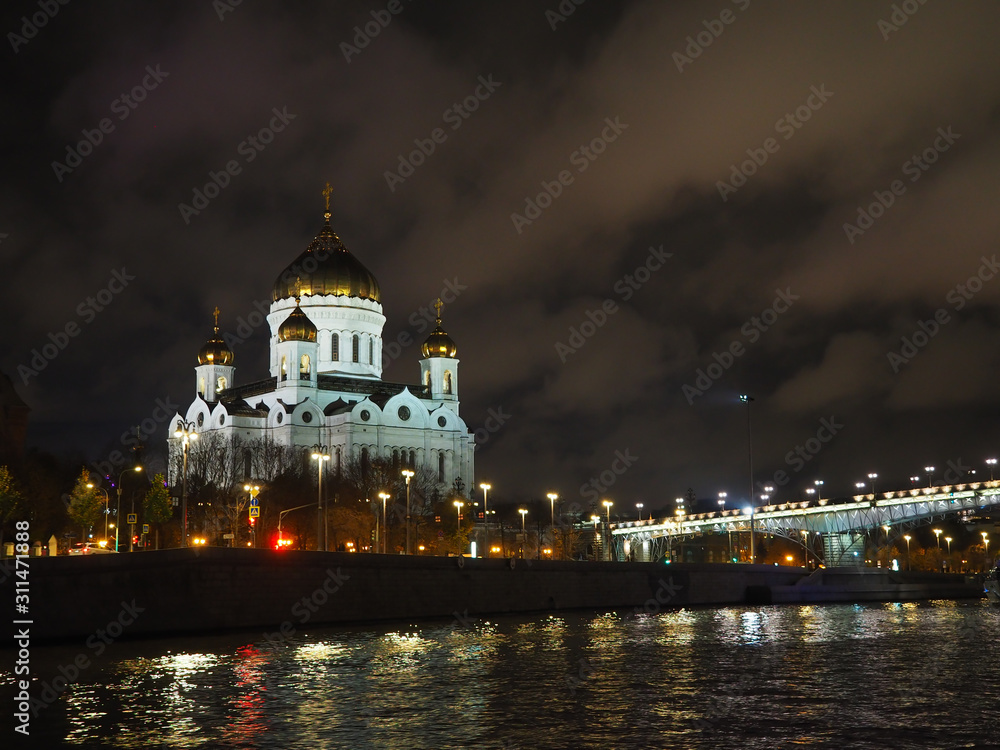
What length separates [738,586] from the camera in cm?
6994

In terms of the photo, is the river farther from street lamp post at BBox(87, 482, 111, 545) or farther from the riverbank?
street lamp post at BBox(87, 482, 111, 545)

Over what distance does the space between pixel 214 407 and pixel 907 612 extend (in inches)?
2364

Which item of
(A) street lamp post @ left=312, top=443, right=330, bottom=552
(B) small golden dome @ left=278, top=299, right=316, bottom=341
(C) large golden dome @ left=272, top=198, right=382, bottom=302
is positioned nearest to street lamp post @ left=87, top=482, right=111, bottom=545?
(A) street lamp post @ left=312, top=443, right=330, bottom=552

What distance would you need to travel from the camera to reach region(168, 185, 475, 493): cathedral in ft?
326

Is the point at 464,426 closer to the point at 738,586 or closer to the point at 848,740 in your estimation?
the point at 738,586

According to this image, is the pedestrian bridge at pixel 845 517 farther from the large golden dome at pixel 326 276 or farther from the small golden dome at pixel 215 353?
the small golden dome at pixel 215 353

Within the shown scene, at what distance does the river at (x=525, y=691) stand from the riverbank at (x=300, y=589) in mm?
1581

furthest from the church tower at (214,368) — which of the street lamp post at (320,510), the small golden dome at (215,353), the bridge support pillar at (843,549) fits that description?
the bridge support pillar at (843,549)

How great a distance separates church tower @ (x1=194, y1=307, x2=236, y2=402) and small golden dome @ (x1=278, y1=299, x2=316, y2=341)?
11.7 m

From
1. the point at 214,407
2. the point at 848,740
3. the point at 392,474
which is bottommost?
the point at 848,740

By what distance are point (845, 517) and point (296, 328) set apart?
46.1 m

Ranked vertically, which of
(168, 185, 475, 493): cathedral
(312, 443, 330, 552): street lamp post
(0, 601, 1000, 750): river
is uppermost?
(168, 185, 475, 493): cathedral

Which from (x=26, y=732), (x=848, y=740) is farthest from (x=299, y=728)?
(x=848, y=740)

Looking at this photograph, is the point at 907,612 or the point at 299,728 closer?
the point at 299,728
